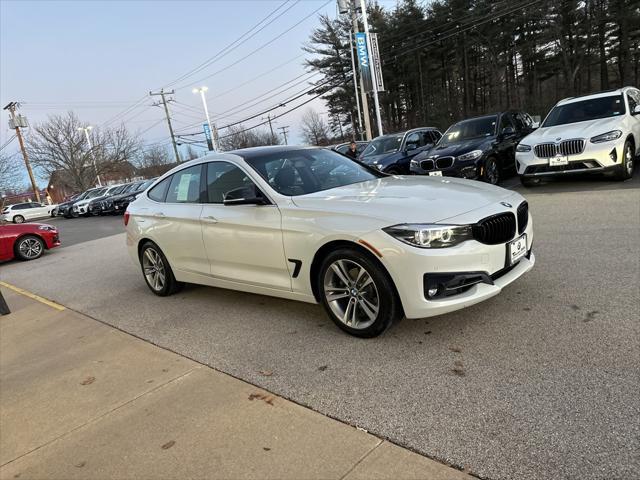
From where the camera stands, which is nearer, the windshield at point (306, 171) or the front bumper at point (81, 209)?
the windshield at point (306, 171)

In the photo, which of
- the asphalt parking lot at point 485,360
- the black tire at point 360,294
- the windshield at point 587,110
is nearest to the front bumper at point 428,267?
the black tire at point 360,294

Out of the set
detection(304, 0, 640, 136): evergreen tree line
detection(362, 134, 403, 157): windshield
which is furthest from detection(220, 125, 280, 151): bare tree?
detection(362, 134, 403, 157): windshield

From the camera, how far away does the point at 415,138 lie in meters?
13.8

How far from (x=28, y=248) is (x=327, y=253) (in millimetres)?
11406

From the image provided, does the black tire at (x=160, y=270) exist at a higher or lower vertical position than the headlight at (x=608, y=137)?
lower

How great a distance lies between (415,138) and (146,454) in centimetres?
1246

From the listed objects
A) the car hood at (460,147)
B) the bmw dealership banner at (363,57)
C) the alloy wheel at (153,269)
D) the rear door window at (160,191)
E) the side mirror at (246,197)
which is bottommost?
the alloy wheel at (153,269)

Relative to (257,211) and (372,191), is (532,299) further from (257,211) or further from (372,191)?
(257,211)

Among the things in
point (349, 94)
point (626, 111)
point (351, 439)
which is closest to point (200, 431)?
point (351, 439)

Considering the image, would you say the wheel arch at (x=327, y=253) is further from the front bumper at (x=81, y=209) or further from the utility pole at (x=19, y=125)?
the utility pole at (x=19, y=125)

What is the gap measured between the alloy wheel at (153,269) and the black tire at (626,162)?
8.32 meters

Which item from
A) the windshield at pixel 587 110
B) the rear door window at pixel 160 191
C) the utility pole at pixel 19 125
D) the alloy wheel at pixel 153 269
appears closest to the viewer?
the rear door window at pixel 160 191

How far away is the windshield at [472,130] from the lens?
11.7 metres

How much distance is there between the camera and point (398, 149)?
13492mm
